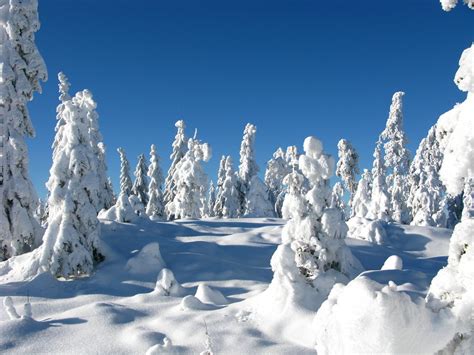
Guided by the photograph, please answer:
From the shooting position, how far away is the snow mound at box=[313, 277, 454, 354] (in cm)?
386

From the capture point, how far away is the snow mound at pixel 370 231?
25.8 meters

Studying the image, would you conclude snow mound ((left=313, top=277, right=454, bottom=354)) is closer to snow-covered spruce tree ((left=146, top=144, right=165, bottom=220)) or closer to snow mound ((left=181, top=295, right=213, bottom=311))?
snow mound ((left=181, top=295, right=213, bottom=311))

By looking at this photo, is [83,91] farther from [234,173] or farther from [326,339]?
[234,173]

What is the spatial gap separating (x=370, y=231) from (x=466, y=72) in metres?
22.7

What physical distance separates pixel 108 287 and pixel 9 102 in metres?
9.76

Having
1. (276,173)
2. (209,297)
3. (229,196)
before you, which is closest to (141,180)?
(229,196)

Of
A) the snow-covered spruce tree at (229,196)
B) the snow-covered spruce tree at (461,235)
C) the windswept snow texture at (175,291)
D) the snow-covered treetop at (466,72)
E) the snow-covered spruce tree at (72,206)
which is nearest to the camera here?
the snow-covered spruce tree at (461,235)

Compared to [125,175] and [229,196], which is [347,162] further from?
[125,175]

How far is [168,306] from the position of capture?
1280cm

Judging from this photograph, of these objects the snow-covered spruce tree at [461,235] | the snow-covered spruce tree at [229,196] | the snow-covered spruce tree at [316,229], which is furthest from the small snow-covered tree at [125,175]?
the snow-covered spruce tree at [461,235]

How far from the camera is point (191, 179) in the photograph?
132 ft

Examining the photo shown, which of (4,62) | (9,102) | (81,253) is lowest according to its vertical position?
(81,253)

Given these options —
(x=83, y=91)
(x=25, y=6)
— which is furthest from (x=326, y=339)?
(x=25, y=6)

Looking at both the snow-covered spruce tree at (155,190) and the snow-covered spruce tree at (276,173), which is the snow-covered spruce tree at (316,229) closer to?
the snow-covered spruce tree at (155,190)
